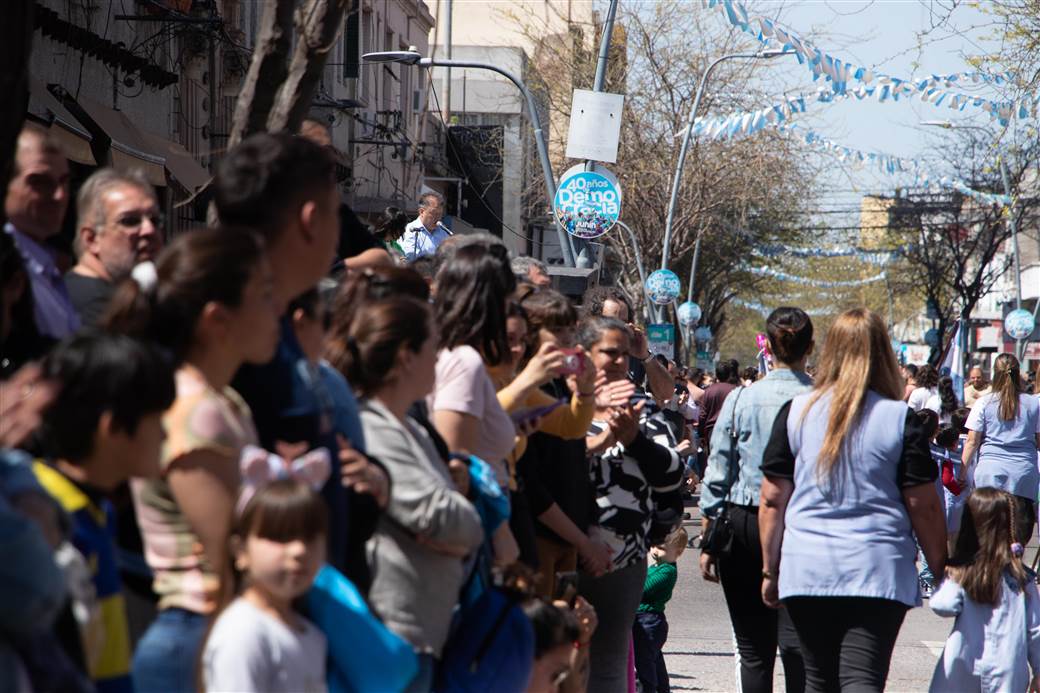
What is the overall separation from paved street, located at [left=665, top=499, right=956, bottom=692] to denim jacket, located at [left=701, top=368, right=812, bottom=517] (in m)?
1.78

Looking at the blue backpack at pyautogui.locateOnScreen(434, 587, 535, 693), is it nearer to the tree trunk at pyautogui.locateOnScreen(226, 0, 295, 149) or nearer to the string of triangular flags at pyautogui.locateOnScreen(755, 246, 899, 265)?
the tree trunk at pyautogui.locateOnScreen(226, 0, 295, 149)

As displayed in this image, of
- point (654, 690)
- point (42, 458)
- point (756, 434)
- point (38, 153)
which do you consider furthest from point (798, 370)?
point (42, 458)

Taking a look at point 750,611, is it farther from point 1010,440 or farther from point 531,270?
point 1010,440

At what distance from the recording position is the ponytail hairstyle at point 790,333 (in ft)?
21.1

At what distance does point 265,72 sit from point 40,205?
1.23 meters

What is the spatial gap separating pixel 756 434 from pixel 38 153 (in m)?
3.67

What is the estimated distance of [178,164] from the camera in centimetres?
1612

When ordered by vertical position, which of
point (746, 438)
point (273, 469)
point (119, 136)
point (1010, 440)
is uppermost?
point (119, 136)

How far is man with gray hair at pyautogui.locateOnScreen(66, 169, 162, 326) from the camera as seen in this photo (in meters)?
4.04

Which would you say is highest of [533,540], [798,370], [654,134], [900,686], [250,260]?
[654,134]

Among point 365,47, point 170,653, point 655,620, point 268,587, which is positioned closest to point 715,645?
point 655,620

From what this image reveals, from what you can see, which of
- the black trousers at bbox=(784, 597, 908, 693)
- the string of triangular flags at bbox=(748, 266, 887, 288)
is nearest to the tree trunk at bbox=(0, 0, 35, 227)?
the black trousers at bbox=(784, 597, 908, 693)

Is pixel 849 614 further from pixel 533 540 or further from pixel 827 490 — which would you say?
pixel 533 540

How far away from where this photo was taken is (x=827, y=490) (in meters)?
5.52
